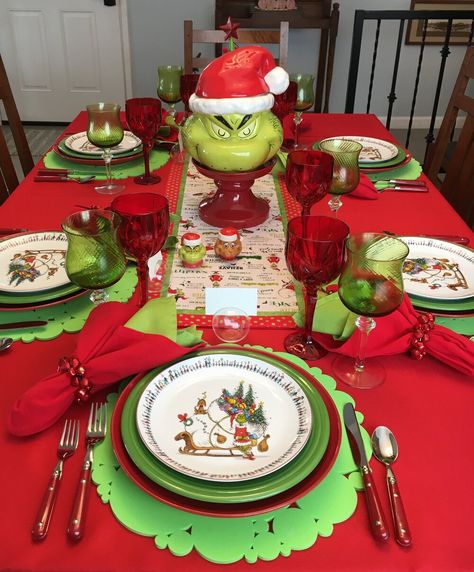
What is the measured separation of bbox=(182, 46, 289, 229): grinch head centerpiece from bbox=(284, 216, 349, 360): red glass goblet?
326mm

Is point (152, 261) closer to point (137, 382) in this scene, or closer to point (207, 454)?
point (137, 382)

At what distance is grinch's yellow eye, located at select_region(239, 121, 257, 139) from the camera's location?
43.6 inches

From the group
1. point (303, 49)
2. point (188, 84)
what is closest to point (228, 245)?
point (188, 84)

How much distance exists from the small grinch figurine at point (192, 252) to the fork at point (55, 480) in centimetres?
41

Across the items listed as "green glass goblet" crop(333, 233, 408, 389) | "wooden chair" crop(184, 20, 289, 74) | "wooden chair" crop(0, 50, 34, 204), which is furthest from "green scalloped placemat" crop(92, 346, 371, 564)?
"wooden chair" crop(184, 20, 289, 74)

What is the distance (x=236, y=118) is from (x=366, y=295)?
0.51 meters

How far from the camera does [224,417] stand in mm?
705

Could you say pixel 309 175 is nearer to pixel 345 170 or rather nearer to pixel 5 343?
pixel 345 170

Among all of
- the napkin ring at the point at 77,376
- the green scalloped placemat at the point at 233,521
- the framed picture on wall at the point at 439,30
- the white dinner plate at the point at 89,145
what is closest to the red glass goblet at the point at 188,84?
the white dinner plate at the point at 89,145

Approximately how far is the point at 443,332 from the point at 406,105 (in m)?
3.65

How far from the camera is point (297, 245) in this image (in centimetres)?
78

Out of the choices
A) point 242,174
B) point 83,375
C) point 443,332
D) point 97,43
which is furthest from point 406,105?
point 83,375

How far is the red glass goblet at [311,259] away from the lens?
0.77 m

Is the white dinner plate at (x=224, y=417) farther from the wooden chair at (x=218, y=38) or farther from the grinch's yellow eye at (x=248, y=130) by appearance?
the wooden chair at (x=218, y=38)
